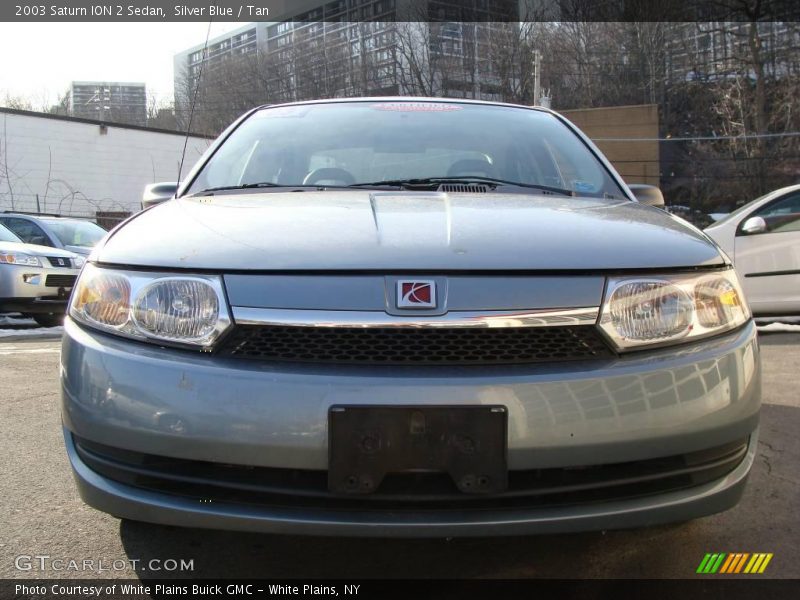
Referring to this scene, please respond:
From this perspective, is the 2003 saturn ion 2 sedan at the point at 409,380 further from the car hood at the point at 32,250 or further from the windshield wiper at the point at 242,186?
the car hood at the point at 32,250

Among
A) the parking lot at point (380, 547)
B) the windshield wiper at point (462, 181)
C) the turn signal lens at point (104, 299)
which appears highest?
the windshield wiper at point (462, 181)

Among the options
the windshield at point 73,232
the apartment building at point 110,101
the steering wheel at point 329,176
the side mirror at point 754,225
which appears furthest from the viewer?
the apartment building at point 110,101

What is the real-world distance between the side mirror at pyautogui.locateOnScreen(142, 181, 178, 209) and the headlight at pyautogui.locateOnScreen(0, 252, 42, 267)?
609 centimetres

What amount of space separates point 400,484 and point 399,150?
60.8 inches

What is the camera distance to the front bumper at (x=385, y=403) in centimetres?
140

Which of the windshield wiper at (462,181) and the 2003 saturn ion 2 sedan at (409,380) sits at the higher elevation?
the windshield wiper at (462,181)

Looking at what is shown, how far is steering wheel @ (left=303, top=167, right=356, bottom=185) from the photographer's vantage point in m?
2.47

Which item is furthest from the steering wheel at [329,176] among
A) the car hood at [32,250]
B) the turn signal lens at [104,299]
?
the car hood at [32,250]

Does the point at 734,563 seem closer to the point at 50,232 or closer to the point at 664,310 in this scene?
the point at 664,310

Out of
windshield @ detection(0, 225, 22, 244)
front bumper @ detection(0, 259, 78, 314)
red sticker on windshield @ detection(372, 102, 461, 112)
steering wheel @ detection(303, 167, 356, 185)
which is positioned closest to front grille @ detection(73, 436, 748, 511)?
steering wheel @ detection(303, 167, 356, 185)

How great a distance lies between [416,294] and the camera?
4.82 feet

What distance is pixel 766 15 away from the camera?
92.6ft

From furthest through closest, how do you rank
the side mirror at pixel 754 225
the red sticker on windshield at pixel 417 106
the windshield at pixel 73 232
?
the windshield at pixel 73 232 < the side mirror at pixel 754 225 < the red sticker on windshield at pixel 417 106

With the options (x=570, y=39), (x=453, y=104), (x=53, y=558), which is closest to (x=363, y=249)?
(x=53, y=558)
